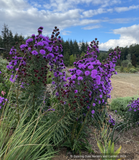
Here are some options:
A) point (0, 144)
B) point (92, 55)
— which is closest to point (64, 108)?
point (0, 144)

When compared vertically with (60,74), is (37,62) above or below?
above

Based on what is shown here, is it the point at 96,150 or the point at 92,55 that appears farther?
the point at 92,55

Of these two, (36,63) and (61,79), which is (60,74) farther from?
(36,63)

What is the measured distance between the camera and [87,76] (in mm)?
2154

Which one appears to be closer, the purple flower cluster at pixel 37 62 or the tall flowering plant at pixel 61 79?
the tall flowering plant at pixel 61 79

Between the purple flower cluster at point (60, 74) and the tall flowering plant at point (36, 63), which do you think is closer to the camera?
the purple flower cluster at point (60, 74)

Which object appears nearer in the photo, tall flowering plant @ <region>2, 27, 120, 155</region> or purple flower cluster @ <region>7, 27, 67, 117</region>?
tall flowering plant @ <region>2, 27, 120, 155</region>

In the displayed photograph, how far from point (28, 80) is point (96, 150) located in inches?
76.1

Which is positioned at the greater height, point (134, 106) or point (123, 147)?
point (134, 106)

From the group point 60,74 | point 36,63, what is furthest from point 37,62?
point 60,74

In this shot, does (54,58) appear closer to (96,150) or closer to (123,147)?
(96,150)

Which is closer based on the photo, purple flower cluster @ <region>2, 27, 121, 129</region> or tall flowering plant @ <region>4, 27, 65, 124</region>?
purple flower cluster @ <region>2, 27, 121, 129</region>

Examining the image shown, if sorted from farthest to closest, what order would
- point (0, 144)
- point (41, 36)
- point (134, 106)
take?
point (134, 106)
point (41, 36)
point (0, 144)

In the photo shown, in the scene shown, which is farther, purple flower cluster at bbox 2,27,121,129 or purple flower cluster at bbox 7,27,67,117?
purple flower cluster at bbox 7,27,67,117
